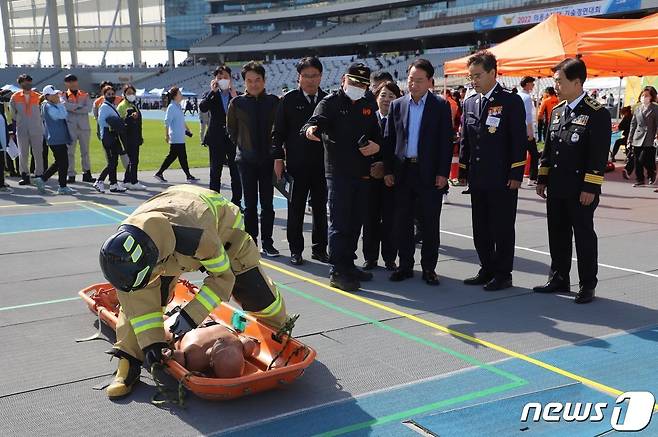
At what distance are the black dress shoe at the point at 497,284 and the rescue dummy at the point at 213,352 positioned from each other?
289cm

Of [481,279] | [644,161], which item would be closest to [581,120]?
[481,279]

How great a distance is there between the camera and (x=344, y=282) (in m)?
6.33

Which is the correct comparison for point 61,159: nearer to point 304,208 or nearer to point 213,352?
point 304,208

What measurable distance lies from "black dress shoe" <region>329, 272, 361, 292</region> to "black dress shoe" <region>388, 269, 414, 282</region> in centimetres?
46

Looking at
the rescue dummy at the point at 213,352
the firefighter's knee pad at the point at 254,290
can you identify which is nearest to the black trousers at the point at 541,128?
the firefighter's knee pad at the point at 254,290

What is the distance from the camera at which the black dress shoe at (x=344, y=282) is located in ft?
20.7

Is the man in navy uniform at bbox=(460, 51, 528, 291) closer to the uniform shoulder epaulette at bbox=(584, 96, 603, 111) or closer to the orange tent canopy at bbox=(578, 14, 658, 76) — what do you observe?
the uniform shoulder epaulette at bbox=(584, 96, 603, 111)

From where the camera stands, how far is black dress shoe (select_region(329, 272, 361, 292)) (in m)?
6.31

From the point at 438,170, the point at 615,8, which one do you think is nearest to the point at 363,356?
the point at 438,170

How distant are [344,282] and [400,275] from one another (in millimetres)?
670

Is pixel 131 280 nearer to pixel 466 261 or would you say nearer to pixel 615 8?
pixel 466 261

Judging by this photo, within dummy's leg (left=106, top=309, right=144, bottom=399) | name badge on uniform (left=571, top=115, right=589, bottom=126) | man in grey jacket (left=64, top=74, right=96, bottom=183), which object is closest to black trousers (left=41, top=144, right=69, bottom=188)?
man in grey jacket (left=64, top=74, right=96, bottom=183)

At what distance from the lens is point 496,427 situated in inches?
141

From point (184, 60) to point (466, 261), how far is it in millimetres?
103967
